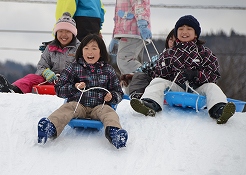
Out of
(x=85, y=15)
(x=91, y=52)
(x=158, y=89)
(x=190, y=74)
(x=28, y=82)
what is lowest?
(x=28, y=82)

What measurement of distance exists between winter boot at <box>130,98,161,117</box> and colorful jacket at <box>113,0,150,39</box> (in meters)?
1.43

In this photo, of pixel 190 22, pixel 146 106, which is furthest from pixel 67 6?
pixel 146 106

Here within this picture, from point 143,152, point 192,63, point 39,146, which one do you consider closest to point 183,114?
point 192,63

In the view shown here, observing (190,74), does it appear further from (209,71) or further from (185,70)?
(209,71)

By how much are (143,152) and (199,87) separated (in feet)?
2.99

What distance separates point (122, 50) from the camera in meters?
4.05

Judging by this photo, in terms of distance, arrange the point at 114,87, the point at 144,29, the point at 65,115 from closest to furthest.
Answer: the point at 65,115 → the point at 114,87 → the point at 144,29

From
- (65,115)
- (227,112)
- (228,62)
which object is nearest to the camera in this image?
(65,115)

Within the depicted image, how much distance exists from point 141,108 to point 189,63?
558mm

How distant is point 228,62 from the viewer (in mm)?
7855

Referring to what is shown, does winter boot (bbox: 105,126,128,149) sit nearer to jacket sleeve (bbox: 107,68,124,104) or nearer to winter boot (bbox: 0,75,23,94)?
jacket sleeve (bbox: 107,68,124,104)

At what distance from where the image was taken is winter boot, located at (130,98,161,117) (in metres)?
2.46

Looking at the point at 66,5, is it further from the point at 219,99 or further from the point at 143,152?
the point at 143,152

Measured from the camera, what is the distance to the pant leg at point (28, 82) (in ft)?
11.4
